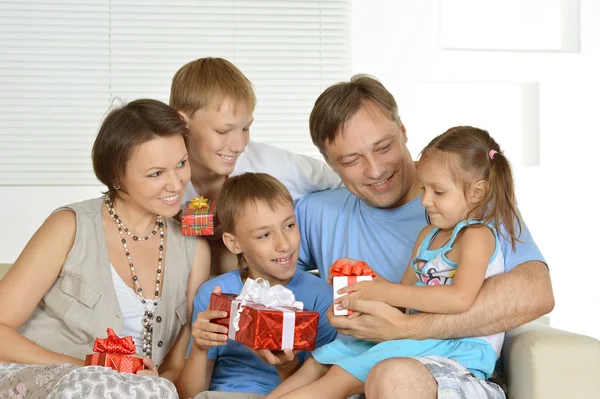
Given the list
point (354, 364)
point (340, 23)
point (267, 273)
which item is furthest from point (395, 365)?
point (340, 23)

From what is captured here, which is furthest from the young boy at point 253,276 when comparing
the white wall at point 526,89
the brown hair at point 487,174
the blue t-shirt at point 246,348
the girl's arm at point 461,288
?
the white wall at point 526,89

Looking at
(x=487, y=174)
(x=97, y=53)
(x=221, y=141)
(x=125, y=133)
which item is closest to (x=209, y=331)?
(x=125, y=133)

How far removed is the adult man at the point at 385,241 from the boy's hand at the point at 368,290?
19 mm

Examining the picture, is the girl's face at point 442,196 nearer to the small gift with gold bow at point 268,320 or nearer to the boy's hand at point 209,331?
the small gift with gold bow at point 268,320

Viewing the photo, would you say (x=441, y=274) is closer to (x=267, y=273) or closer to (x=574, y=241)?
(x=267, y=273)

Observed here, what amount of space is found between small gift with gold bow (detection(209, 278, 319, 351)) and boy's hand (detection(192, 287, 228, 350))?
0.06ft

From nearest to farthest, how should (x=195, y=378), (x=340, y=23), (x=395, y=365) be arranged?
(x=395, y=365)
(x=195, y=378)
(x=340, y=23)

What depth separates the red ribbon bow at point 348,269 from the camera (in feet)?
6.57

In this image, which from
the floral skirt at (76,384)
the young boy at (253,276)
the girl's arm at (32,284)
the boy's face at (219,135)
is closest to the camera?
the floral skirt at (76,384)

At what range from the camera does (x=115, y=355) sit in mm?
1983

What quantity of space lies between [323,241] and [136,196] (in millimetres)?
596

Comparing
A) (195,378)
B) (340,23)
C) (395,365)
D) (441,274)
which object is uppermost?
(340,23)

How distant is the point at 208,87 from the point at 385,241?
78 cm

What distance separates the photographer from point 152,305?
235 centimetres
